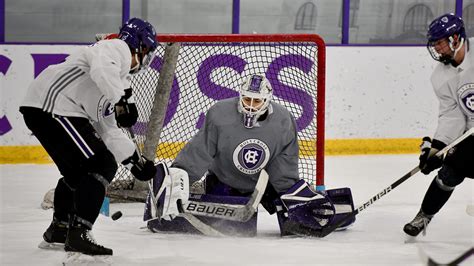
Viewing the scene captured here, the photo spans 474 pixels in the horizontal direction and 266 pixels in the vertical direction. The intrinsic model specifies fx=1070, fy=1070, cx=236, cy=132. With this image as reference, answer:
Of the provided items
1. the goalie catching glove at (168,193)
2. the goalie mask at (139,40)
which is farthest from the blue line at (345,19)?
the goalie mask at (139,40)

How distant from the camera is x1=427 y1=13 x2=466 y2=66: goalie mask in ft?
13.0

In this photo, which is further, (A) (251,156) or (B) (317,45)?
(B) (317,45)

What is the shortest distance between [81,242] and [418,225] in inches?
53.0

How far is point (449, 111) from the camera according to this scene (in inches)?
163

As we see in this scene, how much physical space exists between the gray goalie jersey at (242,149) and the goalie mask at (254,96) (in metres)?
0.09

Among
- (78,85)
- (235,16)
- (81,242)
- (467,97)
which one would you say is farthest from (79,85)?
(235,16)

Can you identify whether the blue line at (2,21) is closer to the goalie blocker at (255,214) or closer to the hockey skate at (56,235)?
the goalie blocker at (255,214)

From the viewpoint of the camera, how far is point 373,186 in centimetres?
562

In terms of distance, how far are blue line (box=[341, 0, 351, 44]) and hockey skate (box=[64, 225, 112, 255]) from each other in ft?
12.0

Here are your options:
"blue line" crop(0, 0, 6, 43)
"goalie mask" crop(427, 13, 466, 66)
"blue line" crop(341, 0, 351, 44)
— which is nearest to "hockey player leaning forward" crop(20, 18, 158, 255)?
"goalie mask" crop(427, 13, 466, 66)

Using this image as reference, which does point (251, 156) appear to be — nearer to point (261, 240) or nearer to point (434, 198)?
point (261, 240)

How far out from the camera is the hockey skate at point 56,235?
12.6 ft

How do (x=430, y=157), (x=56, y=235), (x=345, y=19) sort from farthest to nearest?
(x=345, y=19) → (x=430, y=157) → (x=56, y=235)

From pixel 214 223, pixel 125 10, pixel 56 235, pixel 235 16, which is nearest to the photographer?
pixel 56 235
